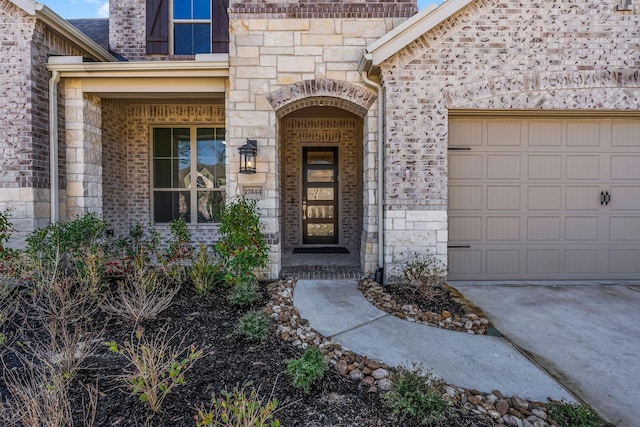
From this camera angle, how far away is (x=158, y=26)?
703 centimetres

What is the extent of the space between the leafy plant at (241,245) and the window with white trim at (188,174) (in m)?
2.94

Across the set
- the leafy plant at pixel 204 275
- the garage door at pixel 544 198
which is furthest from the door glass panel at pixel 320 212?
the leafy plant at pixel 204 275

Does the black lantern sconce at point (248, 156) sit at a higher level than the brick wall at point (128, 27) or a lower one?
lower

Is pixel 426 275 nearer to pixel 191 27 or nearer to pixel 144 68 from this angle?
pixel 144 68

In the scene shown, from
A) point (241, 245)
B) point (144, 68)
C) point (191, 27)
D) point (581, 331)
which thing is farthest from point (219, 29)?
point (581, 331)

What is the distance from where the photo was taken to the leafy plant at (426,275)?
434 cm

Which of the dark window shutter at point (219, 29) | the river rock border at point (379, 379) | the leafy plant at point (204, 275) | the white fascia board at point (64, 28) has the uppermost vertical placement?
the dark window shutter at point (219, 29)

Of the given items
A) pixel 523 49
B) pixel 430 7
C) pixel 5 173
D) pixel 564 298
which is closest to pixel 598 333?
pixel 564 298

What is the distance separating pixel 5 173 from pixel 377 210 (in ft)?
17.5

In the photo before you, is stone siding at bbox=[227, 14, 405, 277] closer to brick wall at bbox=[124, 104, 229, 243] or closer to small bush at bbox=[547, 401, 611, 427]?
brick wall at bbox=[124, 104, 229, 243]

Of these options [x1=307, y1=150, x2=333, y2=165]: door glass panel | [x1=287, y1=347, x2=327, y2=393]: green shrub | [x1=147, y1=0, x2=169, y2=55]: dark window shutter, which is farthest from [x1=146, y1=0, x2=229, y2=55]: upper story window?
[x1=287, y1=347, x2=327, y2=393]: green shrub

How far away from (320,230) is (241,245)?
3.94m

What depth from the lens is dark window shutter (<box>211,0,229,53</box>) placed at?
7.05 m

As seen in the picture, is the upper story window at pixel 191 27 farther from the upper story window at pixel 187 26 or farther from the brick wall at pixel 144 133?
the brick wall at pixel 144 133
